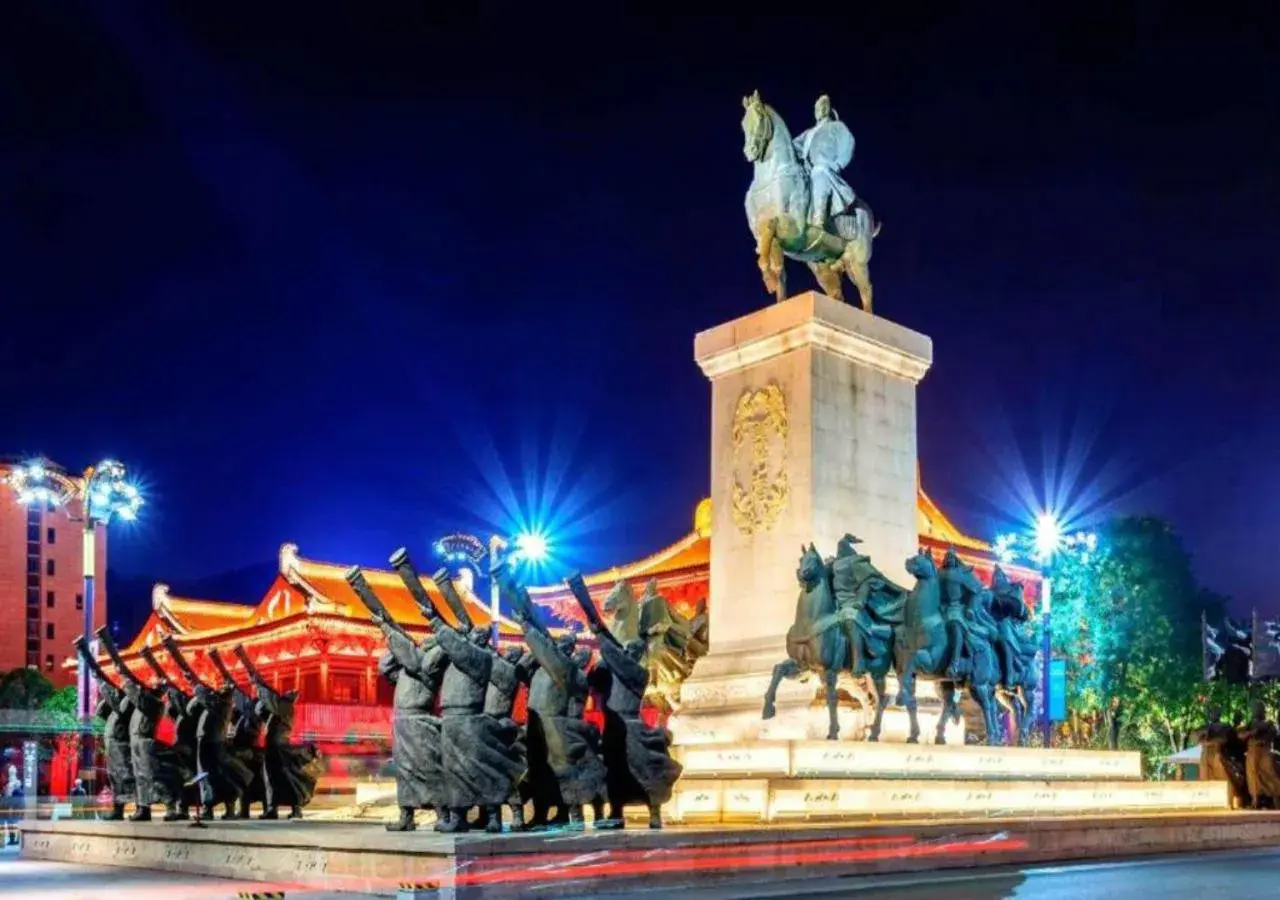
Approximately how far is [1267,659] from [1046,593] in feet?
29.4

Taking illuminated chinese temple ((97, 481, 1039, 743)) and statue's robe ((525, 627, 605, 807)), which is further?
illuminated chinese temple ((97, 481, 1039, 743))

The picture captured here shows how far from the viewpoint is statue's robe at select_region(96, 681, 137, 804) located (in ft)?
61.5

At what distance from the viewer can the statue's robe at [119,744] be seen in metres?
18.7

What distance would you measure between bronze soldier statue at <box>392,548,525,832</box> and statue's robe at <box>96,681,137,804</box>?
287 inches

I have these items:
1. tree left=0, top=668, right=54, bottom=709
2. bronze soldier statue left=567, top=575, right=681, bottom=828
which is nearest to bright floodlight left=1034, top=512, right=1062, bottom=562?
bronze soldier statue left=567, top=575, right=681, bottom=828

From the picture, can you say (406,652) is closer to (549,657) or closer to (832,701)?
(549,657)

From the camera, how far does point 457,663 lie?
1277cm

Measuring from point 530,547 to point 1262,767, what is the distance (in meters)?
17.3

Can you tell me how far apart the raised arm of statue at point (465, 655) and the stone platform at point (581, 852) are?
131 centimetres

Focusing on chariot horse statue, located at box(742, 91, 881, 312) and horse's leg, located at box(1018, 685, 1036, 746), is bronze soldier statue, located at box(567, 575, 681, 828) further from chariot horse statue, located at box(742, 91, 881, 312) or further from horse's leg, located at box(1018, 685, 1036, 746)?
chariot horse statue, located at box(742, 91, 881, 312)

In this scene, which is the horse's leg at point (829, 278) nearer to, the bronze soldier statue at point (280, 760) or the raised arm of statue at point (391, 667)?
the bronze soldier statue at point (280, 760)

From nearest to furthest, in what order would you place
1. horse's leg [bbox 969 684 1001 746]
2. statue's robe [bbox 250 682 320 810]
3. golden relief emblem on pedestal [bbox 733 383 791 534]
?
statue's robe [bbox 250 682 320 810], horse's leg [bbox 969 684 1001 746], golden relief emblem on pedestal [bbox 733 383 791 534]

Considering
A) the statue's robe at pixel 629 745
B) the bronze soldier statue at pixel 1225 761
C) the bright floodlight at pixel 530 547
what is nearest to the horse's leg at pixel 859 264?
the bronze soldier statue at pixel 1225 761

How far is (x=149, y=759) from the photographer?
17906mm
